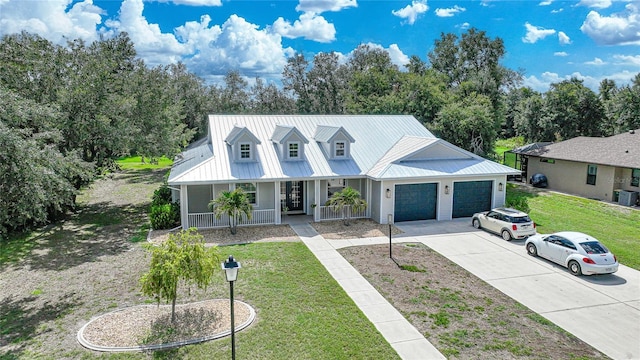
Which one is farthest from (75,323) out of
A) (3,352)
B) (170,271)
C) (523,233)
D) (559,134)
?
(559,134)

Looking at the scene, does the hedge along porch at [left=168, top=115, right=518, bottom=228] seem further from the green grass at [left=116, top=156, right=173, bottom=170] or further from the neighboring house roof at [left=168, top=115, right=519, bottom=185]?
the green grass at [left=116, top=156, right=173, bottom=170]

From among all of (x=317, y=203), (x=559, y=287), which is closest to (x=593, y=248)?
(x=559, y=287)

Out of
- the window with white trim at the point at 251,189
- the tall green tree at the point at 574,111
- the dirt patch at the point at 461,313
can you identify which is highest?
the tall green tree at the point at 574,111

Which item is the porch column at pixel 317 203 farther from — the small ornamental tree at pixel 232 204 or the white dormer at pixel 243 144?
the small ornamental tree at pixel 232 204

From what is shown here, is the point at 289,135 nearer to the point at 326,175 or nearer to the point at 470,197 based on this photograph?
the point at 326,175

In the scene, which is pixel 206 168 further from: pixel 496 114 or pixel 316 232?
pixel 496 114

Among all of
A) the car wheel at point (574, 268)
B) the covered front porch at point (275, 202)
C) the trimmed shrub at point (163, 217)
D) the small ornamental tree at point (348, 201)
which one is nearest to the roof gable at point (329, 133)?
the covered front porch at point (275, 202)
